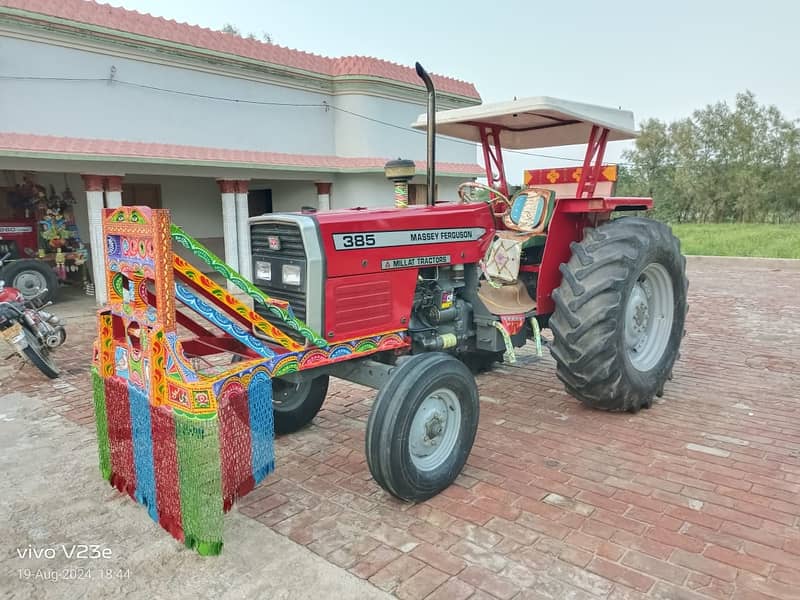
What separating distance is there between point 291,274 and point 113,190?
759 cm

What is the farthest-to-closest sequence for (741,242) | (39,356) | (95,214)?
(741,242), (95,214), (39,356)

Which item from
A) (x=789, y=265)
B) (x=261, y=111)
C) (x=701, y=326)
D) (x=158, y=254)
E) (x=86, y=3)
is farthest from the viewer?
(x=789, y=265)

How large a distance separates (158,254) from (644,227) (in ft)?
11.1

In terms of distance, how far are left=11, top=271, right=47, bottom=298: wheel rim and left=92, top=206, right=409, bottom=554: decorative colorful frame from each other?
294 inches

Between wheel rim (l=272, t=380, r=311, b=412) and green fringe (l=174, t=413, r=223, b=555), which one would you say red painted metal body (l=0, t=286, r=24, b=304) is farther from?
green fringe (l=174, t=413, r=223, b=555)

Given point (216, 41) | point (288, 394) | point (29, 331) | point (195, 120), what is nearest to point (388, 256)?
point (288, 394)

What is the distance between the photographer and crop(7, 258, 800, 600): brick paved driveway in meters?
2.56

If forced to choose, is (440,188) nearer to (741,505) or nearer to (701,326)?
(701,326)

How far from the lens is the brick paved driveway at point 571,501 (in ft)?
8.39

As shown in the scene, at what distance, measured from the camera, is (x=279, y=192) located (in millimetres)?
14203

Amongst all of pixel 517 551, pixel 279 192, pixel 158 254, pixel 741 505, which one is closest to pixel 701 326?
pixel 741 505

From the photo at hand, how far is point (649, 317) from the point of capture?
498cm

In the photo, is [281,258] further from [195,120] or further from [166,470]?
[195,120]

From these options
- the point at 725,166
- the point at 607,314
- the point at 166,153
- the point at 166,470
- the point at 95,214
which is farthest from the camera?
the point at 725,166
